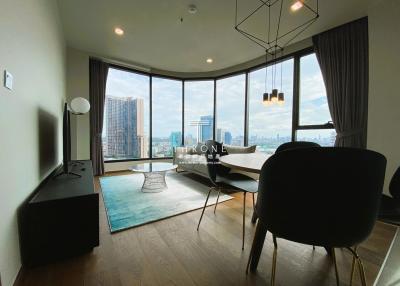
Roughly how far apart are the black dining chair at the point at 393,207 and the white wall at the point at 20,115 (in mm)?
2275

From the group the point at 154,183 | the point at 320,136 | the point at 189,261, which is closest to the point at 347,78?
the point at 320,136

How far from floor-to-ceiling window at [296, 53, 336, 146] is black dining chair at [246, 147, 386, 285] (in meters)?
2.84

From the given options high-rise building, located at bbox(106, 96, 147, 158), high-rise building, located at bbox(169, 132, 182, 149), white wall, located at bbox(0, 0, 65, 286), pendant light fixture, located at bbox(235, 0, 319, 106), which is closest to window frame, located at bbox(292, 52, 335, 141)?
pendant light fixture, located at bbox(235, 0, 319, 106)

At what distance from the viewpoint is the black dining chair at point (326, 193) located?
79 cm

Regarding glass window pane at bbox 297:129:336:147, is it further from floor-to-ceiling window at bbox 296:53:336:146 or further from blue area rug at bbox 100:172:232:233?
blue area rug at bbox 100:172:232:233

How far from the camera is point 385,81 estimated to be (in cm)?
228

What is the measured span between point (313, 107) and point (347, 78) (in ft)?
2.32

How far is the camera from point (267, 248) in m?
→ 1.67

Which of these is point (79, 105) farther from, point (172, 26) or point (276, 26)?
point (276, 26)

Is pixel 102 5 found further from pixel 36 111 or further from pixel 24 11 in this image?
pixel 36 111

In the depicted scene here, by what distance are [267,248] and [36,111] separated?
249cm

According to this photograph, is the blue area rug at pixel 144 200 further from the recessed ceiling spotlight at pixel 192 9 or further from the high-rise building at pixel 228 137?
the recessed ceiling spotlight at pixel 192 9

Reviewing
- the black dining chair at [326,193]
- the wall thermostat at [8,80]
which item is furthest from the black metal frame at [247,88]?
the wall thermostat at [8,80]

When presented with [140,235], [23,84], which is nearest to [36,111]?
[23,84]
